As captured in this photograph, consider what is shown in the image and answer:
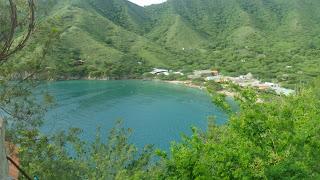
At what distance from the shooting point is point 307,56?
140500 mm

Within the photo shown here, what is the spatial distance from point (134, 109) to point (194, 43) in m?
98.2

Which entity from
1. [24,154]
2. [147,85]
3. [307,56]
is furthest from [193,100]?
[24,154]

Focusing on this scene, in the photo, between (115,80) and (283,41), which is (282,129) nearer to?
(115,80)

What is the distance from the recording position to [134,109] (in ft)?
279

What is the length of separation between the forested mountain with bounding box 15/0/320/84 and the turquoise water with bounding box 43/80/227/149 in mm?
11822

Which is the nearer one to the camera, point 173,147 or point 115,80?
point 173,147

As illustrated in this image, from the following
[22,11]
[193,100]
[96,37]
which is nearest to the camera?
[22,11]

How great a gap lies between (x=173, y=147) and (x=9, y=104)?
8797 mm

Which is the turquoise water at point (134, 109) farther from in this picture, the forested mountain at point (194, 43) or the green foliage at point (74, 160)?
the green foliage at point (74, 160)

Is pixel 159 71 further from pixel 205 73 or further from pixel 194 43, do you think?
pixel 194 43

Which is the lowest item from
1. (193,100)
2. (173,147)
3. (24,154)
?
(193,100)

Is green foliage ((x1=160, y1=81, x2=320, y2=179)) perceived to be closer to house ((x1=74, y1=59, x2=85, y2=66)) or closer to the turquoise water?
the turquoise water

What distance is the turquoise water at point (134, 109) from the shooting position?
213ft

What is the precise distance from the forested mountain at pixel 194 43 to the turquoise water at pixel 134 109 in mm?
11822
